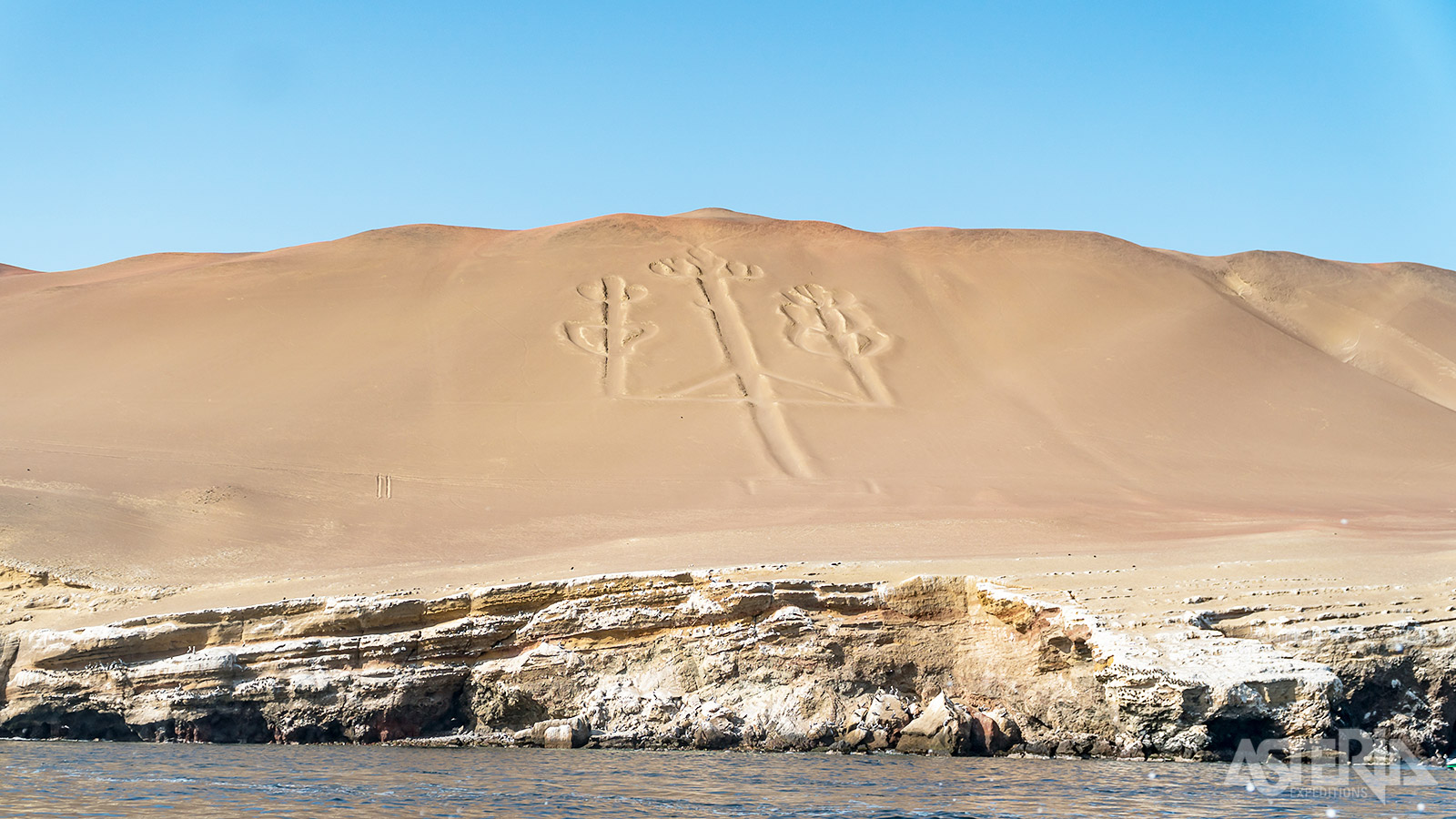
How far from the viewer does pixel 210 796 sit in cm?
1133

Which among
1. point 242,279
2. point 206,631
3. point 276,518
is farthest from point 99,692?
point 242,279

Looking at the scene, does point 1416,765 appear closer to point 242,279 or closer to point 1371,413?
point 1371,413

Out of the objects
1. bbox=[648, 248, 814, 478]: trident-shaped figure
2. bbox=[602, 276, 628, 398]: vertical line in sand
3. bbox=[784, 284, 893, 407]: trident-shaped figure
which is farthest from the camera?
bbox=[784, 284, 893, 407]: trident-shaped figure

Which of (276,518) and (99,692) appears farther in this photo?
(276,518)

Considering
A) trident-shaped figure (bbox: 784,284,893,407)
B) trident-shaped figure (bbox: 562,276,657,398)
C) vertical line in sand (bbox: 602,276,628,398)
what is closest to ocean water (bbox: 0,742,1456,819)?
vertical line in sand (bbox: 602,276,628,398)

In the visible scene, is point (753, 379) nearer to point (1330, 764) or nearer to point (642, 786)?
point (1330, 764)

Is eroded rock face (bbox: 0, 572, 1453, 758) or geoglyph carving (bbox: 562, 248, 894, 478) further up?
geoglyph carving (bbox: 562, 248, 894, 478)

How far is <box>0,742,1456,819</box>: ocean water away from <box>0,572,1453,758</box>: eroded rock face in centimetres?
76

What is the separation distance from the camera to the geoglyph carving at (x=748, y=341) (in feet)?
109

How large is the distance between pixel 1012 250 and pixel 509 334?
18.9 metres

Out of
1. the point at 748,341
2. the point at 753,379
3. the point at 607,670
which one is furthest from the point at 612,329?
the point at 607,670

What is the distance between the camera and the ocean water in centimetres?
1069

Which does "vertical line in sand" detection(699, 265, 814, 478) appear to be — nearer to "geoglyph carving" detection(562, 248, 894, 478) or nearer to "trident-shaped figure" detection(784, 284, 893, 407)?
"geoglyph carving" detection(562, 248, 894, 478)

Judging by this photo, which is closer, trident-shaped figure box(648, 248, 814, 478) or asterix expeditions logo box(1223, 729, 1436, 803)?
asterix expeditions logo box(1223, 729, 1436, 803)
